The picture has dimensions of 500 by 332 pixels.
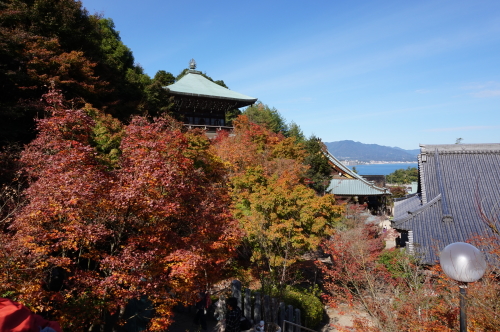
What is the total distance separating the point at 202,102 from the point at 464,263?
2141 centimetres

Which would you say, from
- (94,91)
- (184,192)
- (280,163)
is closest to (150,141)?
(184,192)

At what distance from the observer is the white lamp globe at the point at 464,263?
329 centimetres

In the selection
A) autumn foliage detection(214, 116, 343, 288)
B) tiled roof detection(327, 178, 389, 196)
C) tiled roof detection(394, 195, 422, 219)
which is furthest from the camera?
tiled roof detection(327, 178, 389, 196)

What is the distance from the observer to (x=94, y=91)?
40.7 feet

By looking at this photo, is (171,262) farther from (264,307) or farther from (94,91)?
(94,91)

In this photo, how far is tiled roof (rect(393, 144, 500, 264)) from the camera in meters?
10.4

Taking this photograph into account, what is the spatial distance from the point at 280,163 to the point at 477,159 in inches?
362

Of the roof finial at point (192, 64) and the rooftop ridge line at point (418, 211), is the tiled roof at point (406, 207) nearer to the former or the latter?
the rooftop ridge line at point (418, 211)

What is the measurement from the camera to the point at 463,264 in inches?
131

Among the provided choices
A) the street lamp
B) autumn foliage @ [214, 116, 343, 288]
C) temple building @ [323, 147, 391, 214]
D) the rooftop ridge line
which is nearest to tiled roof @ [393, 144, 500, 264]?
the rooftop ridge line

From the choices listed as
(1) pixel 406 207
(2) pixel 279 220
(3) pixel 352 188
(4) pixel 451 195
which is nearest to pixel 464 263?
(2) pixel 279 220

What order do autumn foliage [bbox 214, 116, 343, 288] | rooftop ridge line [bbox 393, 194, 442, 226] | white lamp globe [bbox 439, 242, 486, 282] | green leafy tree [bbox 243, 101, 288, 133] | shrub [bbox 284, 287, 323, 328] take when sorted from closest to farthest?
white lamp globe [bbox 439, 242, 486, 282] → shrub [bbox 284, 287, 323, 328] → autumn foliage [bbox 214, 116, 343, 288] → rooftop ridge line [bbox 393, 194, 442, 226] → green leafy tree [bbox 243, 101, 288, 133]

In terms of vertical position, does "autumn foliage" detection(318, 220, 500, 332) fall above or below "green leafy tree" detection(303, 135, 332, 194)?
below

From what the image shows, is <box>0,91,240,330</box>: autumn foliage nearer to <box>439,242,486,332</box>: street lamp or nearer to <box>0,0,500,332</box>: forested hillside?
<box>0,0,500,332</box>: forested hillside
